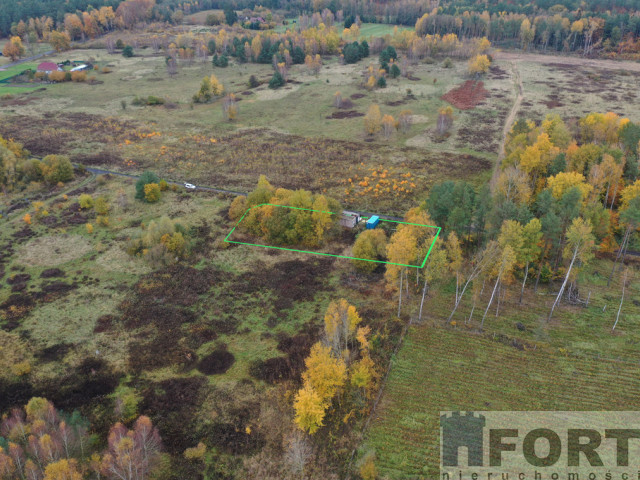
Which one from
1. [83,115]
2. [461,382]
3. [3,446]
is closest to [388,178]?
[461,382]

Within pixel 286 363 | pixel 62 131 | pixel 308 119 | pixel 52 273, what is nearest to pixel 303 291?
pixel 286 363

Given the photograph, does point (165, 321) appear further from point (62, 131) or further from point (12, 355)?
point (62, 131)

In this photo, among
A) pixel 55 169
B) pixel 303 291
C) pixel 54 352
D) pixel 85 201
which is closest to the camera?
pixel 54 352

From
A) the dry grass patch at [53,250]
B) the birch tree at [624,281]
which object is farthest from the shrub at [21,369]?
the birch tree at [624,281]

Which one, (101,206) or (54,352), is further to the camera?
(101,206)

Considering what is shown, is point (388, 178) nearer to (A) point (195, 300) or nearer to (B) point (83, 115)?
(A) point (195, 300)
